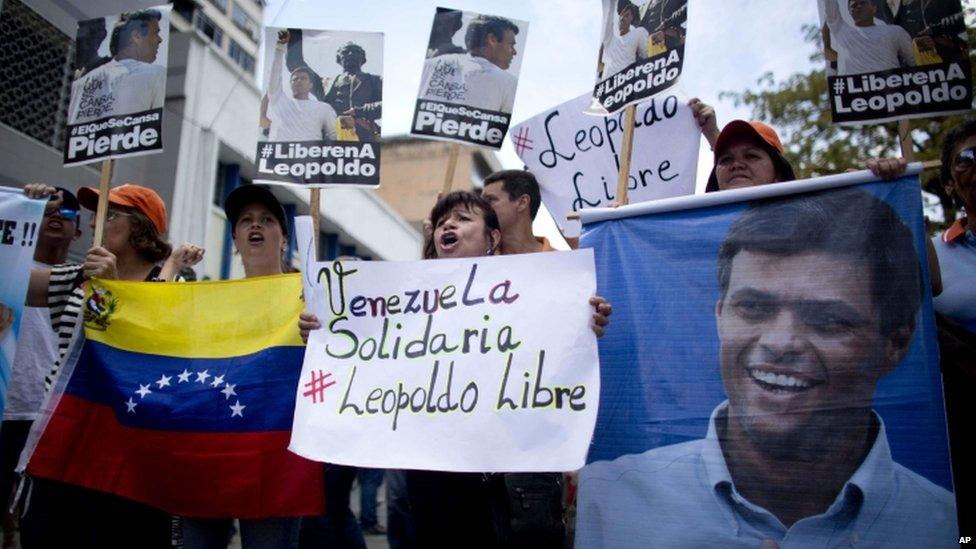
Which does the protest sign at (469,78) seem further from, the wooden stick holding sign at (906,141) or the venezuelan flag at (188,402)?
the wooden stick holding sign at (906,141)

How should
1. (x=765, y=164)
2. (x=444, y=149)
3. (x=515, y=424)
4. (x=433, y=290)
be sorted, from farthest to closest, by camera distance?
(x=444, y=149) → (x=765, y=164) → (x=433, y=290) → (x=515, y=424)

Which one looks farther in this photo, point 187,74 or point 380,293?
point 187,74

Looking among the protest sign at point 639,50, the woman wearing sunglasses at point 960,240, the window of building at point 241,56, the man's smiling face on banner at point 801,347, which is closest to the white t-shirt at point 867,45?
the woman wearing sunglasses at point 960,240

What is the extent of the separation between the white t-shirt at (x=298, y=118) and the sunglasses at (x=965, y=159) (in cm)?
274

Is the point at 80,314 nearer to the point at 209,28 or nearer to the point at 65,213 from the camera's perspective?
the point at 65,213

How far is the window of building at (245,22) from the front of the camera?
708 inches

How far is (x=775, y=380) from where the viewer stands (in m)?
2.54

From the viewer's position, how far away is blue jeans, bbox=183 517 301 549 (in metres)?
3.04

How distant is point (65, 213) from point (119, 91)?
0.65 metres

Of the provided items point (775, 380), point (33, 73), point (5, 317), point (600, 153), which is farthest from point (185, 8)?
point (775, 380)

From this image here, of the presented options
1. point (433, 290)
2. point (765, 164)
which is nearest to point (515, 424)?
point (433, 290)

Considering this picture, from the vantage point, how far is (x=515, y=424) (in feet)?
8.41

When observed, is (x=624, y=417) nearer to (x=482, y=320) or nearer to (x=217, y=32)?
(x=482, y=320)

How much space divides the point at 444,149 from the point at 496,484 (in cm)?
2870
